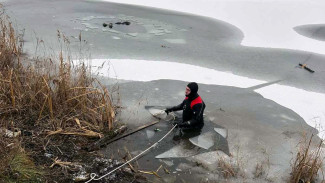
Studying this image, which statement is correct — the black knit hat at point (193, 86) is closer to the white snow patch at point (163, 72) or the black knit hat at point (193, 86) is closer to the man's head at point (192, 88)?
the man's head at point (192, 88)

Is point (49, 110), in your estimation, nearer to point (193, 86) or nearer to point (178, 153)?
point (178, 153)

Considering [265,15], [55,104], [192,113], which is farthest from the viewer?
[265,15]

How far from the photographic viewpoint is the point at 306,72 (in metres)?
7.91

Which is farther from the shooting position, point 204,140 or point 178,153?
point 204,140

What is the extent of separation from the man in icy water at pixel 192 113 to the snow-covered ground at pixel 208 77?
77.1 inches

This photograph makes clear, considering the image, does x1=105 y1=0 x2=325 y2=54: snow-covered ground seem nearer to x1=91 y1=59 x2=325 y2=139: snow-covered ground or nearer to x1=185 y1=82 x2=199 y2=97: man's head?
x1=91 y1=59 x2=325 y2=139: snow-covered ground

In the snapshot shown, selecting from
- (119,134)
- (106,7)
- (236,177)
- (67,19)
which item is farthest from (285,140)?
(106,7)

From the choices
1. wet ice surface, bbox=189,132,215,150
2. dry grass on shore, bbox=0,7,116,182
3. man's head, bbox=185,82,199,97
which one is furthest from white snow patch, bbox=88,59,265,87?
wet ice surface, bbox=189,132,215,150

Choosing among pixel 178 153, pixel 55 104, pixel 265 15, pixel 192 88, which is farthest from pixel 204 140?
pixel 265 15

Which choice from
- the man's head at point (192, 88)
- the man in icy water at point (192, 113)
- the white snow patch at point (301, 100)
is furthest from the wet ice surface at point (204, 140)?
the white snow patch at point (301, 100)

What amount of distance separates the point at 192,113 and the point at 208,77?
240 cm

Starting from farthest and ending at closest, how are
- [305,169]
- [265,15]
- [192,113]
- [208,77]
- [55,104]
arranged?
[265,15] < [208,77] < [192,113] < [55,104] < [305,169]

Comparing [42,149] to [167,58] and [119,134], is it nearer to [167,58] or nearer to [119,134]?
[119,134]

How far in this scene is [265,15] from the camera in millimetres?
12742
